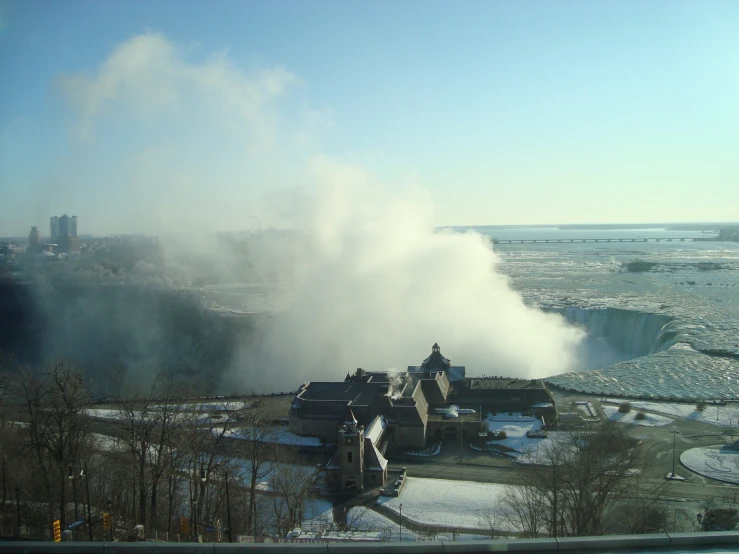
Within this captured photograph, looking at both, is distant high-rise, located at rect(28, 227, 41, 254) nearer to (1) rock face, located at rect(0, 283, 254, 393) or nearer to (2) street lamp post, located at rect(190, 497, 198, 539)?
(1) rock face, located at rect(0, 283, 254, 393)

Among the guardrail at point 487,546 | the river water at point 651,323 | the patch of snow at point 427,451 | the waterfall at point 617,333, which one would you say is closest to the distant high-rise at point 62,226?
the river water at point 651,323

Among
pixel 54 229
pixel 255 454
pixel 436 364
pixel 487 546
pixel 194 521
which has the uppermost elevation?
pixel 54 229

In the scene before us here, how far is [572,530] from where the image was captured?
13.0 m

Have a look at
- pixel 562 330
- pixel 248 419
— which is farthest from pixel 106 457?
→ pixel 562 330

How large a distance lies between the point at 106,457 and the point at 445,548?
14.0m

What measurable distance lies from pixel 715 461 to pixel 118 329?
43444 millimetres

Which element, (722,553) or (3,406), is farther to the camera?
(3,406)

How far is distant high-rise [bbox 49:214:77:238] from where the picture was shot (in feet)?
258

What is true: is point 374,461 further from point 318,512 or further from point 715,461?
point 715,461

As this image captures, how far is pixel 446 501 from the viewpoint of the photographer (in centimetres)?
1752

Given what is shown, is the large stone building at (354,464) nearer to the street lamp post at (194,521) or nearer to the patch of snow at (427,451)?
the patch of snow at (427,451)

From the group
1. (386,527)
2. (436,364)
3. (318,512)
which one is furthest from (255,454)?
(436,364)

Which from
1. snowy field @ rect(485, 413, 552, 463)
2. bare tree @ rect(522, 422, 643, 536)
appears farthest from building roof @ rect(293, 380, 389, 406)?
bare tree @ rect(522, 422, 643, 536)

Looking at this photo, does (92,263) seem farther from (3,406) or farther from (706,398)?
(706,398)
